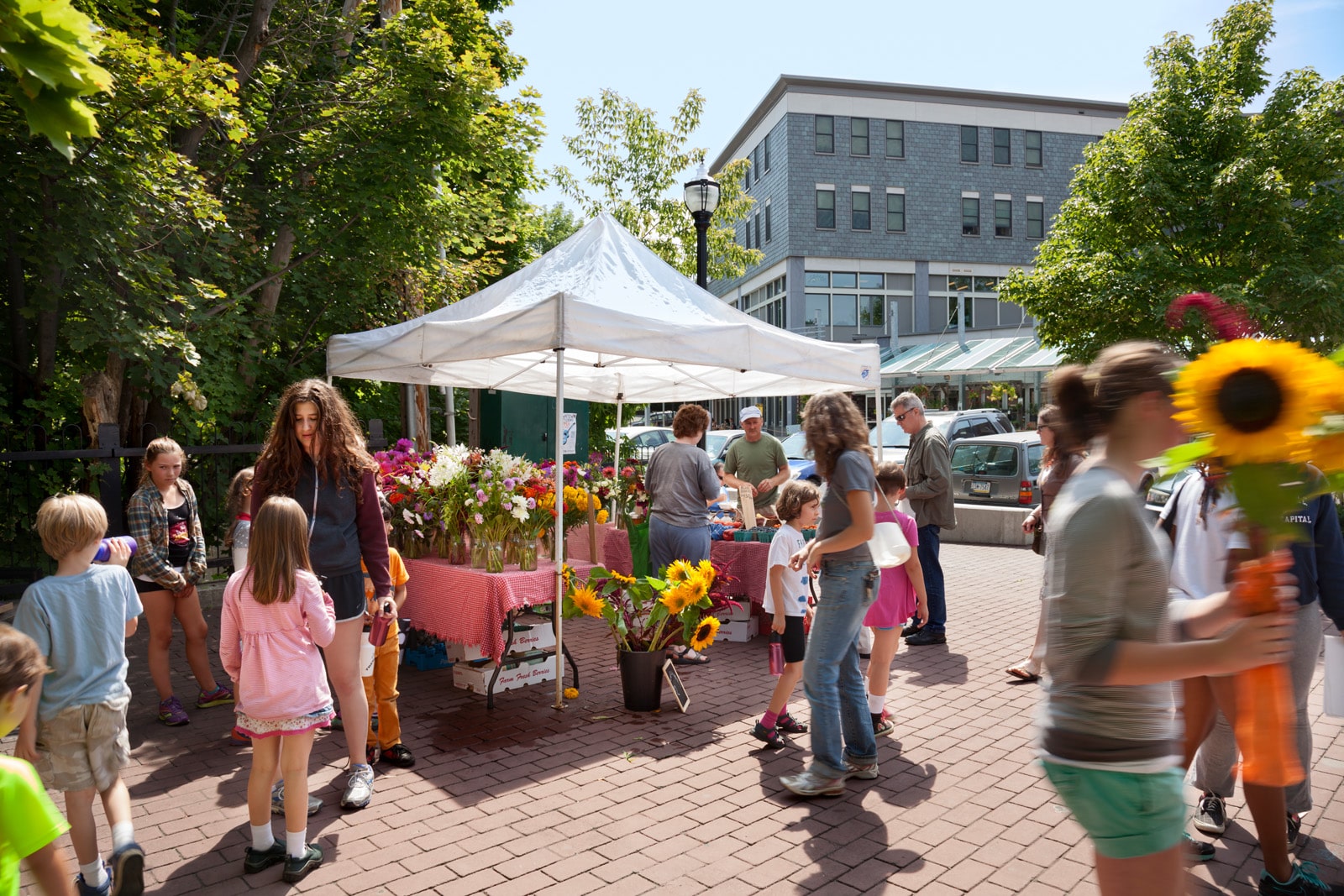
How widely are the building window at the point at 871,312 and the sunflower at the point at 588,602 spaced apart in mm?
34958

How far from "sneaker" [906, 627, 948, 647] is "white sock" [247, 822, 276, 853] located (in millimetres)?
5285

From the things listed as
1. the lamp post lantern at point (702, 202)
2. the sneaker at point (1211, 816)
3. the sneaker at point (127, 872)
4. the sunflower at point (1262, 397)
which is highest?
the lamp post lantern at point (702, 202)

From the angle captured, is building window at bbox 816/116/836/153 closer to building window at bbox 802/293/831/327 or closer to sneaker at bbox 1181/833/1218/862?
building window at bbox 802/293/831/327

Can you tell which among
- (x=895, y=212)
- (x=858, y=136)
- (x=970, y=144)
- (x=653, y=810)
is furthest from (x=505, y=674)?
(x=970, y=144)

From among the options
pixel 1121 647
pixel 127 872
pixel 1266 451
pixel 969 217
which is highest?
pixel 969 217

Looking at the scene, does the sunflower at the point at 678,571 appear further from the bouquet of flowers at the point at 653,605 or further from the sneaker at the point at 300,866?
the sneaker at the point at 300,866

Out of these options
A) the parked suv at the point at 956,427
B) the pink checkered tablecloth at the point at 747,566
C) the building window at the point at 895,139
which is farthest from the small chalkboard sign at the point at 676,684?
the building window at the point at 895,139

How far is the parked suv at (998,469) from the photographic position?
12.7 meters

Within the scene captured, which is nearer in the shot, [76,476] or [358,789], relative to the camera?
[358,789]

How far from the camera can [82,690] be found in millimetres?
3287

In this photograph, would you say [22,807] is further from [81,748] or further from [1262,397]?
[1262,397]

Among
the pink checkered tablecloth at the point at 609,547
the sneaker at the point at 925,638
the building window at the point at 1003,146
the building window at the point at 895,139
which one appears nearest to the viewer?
the sneaker at the point at 925,638

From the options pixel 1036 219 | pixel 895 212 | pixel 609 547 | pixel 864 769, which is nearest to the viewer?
pixel 864 769

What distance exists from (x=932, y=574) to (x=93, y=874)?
6.01 metres
